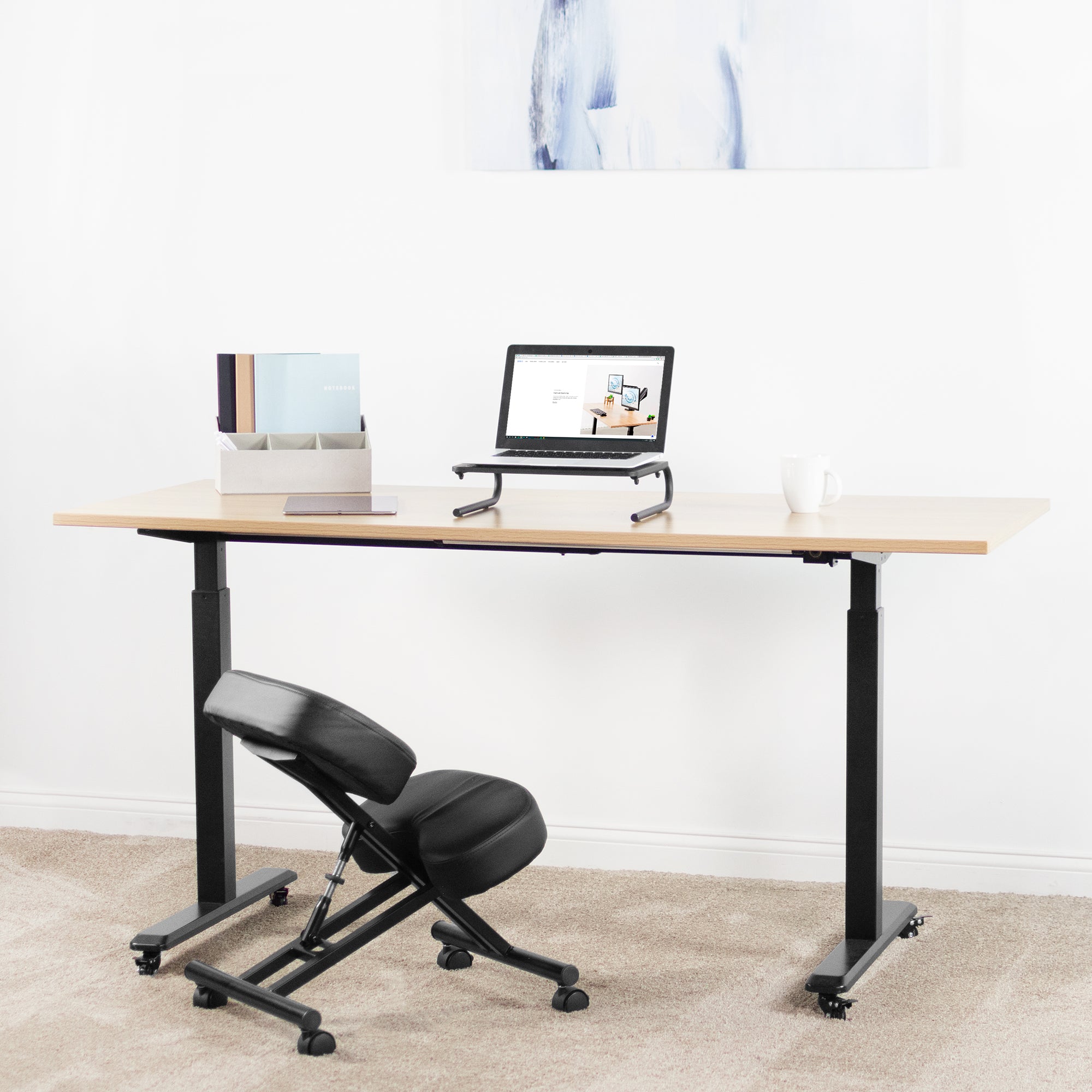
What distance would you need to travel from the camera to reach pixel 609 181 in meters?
2.99

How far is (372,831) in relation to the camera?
222 centimetres

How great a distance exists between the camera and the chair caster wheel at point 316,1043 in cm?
223

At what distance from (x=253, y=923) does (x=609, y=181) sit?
178cm

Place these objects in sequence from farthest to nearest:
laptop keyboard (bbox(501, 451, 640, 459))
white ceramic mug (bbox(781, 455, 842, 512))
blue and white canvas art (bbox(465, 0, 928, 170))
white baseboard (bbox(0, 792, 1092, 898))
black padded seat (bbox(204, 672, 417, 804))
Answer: white baseboard (bbox(0, 792, 1092, 898))
blue and white canvas art (bbox(465, 0, 928, 170))
laptop keyboard (bbox(501, 451, 640, 459))
white ceramic mug (bbox(781, 455, 842, 512))
black padded seat (bbox(204, 672, 417, 804))

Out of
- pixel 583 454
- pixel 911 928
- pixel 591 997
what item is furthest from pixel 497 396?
pixel 911 928

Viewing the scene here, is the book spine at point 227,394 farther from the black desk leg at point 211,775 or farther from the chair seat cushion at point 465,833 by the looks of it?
the chair seat cushion at point 465,833

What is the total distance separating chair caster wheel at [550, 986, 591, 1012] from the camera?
2377 mm

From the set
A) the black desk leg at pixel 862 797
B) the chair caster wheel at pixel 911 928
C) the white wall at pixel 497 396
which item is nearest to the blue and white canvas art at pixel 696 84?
the white wall at pixel 497 396

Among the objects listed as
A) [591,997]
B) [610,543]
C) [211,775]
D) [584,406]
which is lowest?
[591,997]

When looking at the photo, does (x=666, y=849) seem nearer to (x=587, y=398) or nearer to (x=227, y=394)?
(x=587, y=398)

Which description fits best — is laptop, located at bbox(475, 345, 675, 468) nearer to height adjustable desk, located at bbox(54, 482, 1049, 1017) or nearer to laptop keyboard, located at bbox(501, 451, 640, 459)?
laptop keyboard, located at bbox(501, 451, 640, 459)

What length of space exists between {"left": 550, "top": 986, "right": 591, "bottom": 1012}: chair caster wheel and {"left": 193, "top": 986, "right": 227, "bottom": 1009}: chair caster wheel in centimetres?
59

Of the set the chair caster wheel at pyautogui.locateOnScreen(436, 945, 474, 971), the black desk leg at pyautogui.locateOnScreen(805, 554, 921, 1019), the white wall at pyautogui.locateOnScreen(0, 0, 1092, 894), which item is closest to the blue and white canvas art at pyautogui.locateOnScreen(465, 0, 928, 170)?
the white wall at pyautogui.locateOnScreen(0, 0, 1092, 894)

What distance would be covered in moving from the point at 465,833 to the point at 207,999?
1.99 feet
